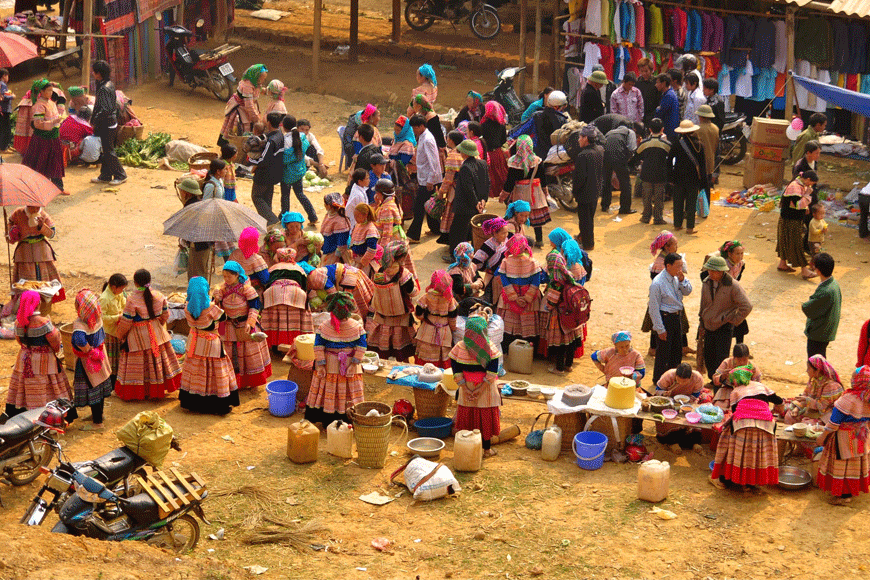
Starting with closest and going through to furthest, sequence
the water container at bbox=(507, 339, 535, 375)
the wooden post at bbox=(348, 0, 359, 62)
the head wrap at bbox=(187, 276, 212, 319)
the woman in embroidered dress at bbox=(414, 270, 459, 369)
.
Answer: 1. the head wrap at bbox=(187, 276, 212, 319)
2. the woman in embroidered dress at bbox=(414, 270, 459, 369)
3. the water container at bbox=(507, 339, 535, 375)
4. the wooden post at bbox=(348, 0, 359, 62)

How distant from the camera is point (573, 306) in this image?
10469 mm

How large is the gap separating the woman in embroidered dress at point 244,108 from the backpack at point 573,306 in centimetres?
704

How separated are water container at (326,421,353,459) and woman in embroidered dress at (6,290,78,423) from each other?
7.39 feet

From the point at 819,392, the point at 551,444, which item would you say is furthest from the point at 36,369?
the point at 819,392

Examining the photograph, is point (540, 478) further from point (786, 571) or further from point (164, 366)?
point (164, 366)

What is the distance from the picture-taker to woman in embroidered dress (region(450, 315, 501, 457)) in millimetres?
8688

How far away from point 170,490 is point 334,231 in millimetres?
4746

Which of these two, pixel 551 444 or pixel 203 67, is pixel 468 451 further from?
pixel 203 67

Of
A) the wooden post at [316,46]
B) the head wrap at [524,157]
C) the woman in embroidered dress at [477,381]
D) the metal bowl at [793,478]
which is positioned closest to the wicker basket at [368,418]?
the woman in embroidered dress at [477,381]

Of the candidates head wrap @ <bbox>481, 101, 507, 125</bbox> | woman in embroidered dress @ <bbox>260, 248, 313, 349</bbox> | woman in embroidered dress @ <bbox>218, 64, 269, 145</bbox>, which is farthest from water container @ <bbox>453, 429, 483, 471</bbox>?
woman in embroidered dress @ <bbox>218, 64, 269, 145</bbox>

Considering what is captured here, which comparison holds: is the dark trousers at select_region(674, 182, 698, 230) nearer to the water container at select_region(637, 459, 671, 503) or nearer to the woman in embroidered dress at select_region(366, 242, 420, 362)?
the woman in embroidered dress at select_region(366, 242, 420, 362)

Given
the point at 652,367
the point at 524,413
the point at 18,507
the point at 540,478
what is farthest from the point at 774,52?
the point at 18,507

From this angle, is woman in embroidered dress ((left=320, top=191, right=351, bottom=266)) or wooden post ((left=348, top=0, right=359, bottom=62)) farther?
wooden post ((left=348, top=0, right=359, bottom=62))

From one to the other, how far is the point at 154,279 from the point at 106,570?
6.60 metres
